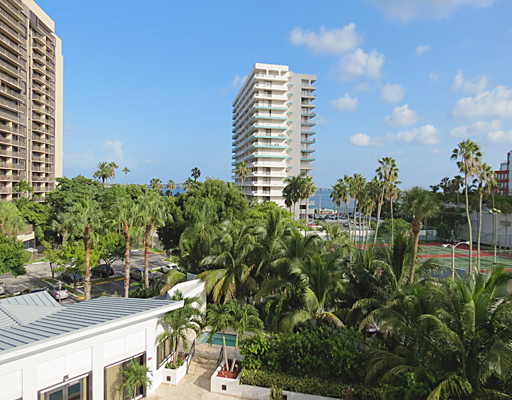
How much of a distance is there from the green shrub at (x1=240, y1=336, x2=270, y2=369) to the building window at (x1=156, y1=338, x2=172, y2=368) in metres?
4.07

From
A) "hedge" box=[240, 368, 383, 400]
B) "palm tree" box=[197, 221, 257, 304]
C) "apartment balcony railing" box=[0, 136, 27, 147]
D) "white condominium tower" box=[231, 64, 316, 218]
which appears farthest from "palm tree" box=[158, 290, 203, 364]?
"white condominium tower" box=[231, 64, 316, 218]

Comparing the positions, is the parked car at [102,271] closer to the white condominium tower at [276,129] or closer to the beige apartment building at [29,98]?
the beige apartment building at [29,98]

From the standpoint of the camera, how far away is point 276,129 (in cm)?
8456

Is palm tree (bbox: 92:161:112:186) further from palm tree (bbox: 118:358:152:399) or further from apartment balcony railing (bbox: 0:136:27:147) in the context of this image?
palm tree (bbox: 118:358:152:399)

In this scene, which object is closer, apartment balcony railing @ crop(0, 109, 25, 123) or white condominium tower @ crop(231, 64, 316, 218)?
apartment balcony railing @ crop(0, 109, 25, 123)

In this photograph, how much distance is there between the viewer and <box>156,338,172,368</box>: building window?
1700 cm

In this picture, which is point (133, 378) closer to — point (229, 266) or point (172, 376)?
point (172, 376)

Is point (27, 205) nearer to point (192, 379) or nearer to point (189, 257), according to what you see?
point (189, 257)

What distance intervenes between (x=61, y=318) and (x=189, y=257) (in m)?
14.3

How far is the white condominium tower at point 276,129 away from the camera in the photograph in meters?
83.6

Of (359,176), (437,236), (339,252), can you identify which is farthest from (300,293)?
(437,236)

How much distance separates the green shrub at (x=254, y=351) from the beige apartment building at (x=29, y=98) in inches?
2366

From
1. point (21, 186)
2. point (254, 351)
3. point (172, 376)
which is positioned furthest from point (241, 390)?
point (21, 186)

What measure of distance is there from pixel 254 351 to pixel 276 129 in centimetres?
7248
